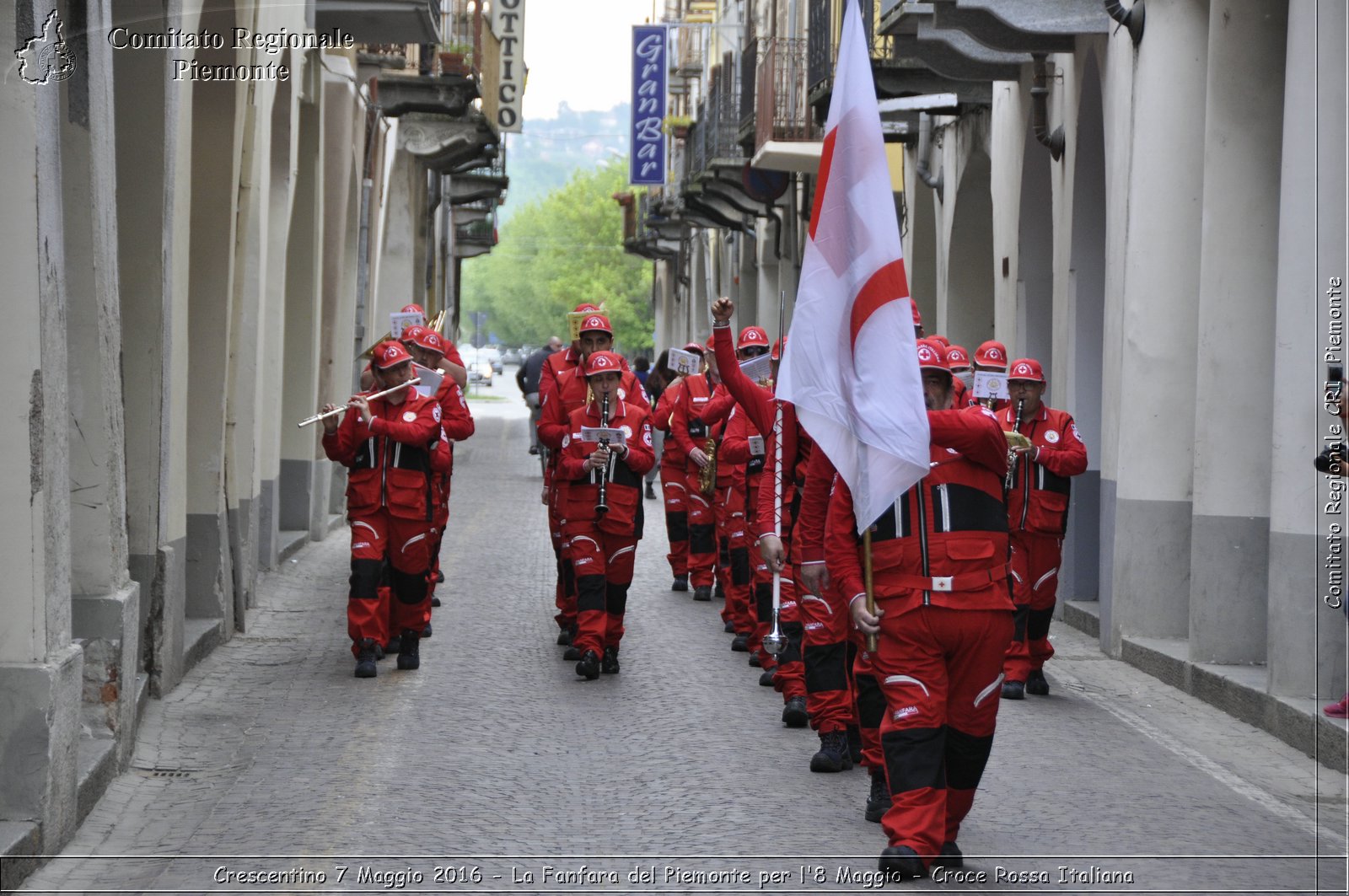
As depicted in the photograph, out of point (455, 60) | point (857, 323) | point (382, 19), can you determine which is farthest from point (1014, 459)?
point (455, 60)

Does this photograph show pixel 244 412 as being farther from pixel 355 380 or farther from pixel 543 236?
pixel 543 236

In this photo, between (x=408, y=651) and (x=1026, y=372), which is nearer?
(x=1026, y=372)

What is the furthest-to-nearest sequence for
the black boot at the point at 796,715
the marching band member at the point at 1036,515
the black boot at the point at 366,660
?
the black boot at the point at 366,660 → the marching band member at the point at 1036,515 → the black boot at the point at 796,715

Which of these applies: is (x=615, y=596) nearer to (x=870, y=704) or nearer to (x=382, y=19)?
(x=870, y=704)

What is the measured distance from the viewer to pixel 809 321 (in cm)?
750

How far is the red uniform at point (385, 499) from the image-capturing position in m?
11.7

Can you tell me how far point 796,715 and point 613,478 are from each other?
2490 millimetres

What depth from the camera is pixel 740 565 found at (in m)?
13.2

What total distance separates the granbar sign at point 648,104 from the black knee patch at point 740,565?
1294 inches

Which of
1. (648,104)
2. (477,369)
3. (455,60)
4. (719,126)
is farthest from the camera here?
(477,369)

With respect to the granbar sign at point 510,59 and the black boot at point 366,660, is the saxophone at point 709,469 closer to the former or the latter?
the black boot at point 366,660

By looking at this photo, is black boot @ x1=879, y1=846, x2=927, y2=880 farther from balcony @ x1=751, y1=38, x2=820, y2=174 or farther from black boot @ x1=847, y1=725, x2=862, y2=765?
balcony @ x1=751, y1=38, x2=820, y2=174

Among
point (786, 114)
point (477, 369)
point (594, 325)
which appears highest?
point (786, 114)

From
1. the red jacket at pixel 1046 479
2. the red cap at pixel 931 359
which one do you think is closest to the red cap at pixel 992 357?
the red jacket at pixel 1046 479
